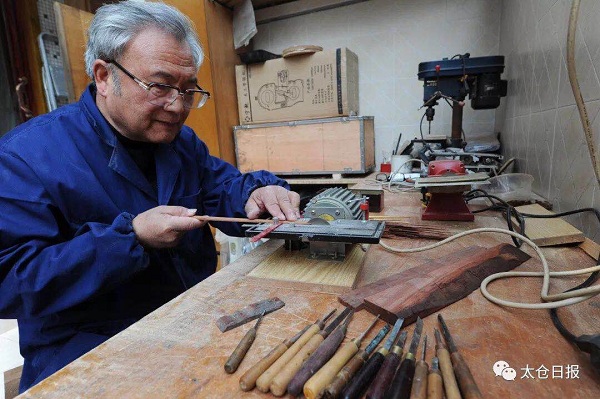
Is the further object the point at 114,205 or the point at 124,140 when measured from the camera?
the point at 124,140

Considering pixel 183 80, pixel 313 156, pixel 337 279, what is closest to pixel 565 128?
pixel 337 279

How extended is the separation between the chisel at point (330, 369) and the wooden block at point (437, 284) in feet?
0.34

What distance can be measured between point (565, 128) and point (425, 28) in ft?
5.65

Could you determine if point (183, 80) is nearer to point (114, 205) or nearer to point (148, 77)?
point (148, 77)

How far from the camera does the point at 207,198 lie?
1405 millimetres

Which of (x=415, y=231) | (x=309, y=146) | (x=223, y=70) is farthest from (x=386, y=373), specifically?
(x=223, y=70)

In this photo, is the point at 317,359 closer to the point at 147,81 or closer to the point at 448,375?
the point at 448,375

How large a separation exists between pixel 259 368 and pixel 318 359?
0.09 meters

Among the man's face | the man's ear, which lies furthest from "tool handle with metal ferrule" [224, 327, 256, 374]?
the man's ear

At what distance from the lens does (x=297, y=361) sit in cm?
50

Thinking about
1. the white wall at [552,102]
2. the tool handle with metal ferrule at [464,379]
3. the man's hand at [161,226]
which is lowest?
the tool handle with metal ferrule at [464,379]

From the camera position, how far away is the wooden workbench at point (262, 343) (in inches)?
18.6

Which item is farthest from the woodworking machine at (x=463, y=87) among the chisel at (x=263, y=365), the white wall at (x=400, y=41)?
the chisel at (x=263, y=365)

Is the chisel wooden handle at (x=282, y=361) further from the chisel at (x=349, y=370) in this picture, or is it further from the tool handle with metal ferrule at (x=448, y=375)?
the tool handle with metal ferrule at (x=448, y=375)
